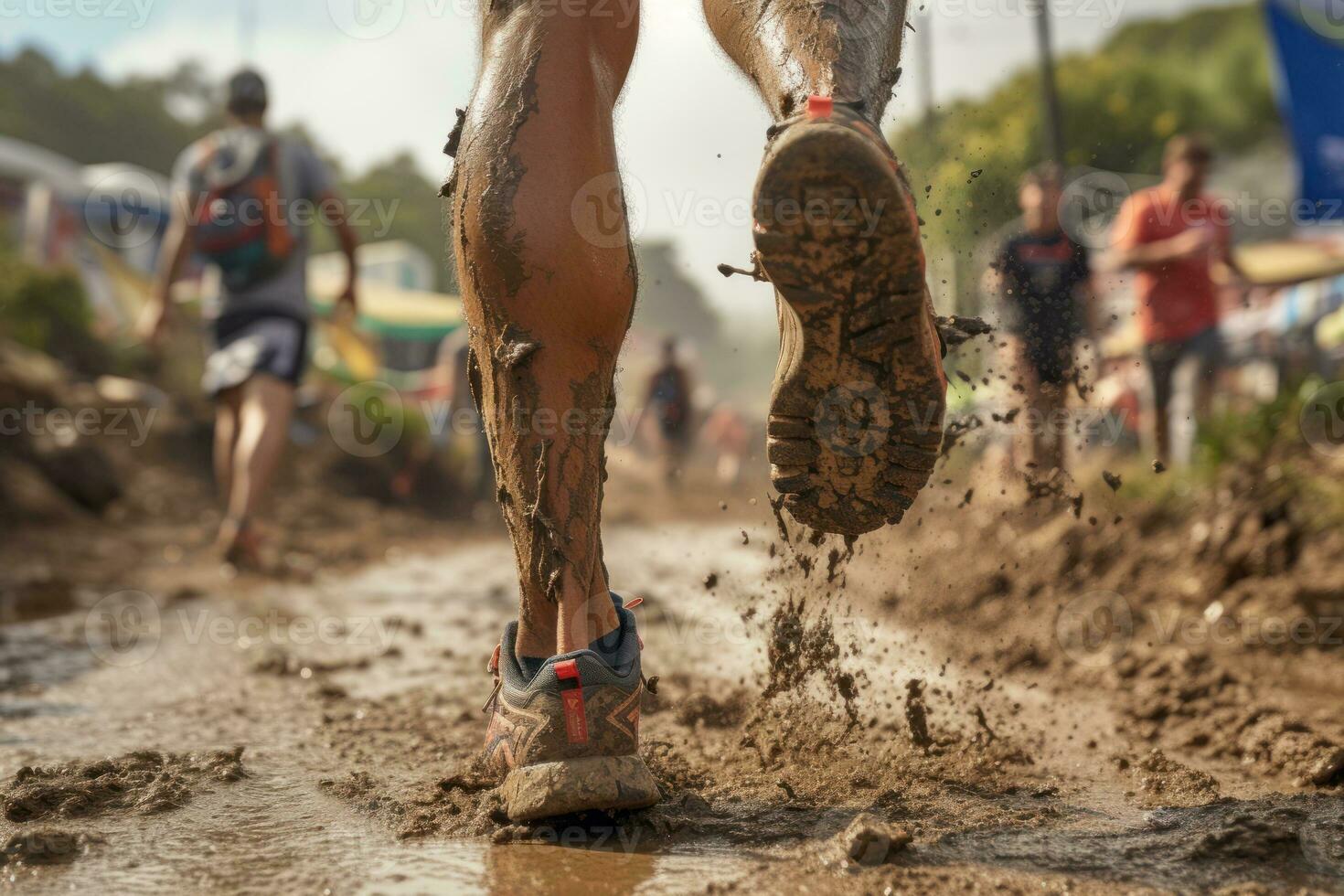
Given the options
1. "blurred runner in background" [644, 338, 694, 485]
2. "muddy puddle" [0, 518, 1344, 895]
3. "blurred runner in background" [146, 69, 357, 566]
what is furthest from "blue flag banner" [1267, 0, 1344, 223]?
"blurred runner in background" [644, 338, 694, 485]

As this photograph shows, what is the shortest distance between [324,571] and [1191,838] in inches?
184

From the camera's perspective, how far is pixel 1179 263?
595 cm

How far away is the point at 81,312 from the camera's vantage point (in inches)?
418

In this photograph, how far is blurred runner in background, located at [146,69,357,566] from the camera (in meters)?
4.73

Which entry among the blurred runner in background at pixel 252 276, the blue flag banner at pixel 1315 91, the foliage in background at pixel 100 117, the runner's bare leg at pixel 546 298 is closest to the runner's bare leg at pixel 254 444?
the blurred runner in background at pixel 252 276

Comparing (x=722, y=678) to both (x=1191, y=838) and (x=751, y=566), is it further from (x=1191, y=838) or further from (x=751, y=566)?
(x=751, y=566)

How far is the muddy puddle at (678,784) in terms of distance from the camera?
1.34m

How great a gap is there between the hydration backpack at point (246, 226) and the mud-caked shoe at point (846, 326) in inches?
147

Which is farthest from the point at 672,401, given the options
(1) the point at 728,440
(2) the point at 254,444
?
(2) the point at 254,444

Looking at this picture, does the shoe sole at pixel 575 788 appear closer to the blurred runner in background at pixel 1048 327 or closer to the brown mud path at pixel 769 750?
the brown mud path at pixel 769 750

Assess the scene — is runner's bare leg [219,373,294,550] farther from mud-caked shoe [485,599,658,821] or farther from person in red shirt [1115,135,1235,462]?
person in red shirt [1115,135,1235,462]

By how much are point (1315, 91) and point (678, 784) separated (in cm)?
512

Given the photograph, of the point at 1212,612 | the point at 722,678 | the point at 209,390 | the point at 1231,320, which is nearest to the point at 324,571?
the point at 209,390

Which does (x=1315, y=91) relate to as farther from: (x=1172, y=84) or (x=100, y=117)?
(x=100, y=117)
